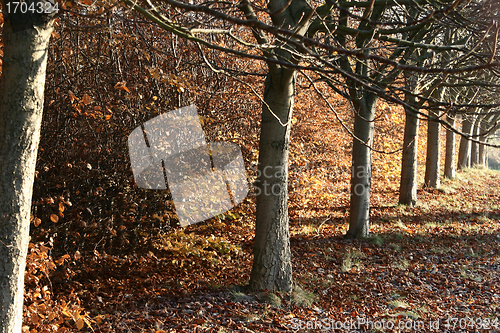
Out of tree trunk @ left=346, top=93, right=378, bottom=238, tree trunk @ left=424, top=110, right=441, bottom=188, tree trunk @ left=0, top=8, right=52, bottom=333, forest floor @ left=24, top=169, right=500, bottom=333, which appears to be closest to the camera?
tree trunk @ left=0, top=8, right=52, bottom=333

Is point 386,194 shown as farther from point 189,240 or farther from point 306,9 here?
point 306,9

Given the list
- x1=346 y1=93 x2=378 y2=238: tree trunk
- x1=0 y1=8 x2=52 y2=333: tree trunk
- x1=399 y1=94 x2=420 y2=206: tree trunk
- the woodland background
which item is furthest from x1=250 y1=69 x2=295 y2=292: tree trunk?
x1=399 y1=94 x2=420 y2=206: tree trunk

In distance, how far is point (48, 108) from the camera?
17.6ft

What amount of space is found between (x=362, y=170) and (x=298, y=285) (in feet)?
10.9

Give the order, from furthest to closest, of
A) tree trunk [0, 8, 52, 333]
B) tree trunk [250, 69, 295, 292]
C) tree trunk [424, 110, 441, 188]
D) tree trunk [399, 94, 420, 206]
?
tree trunk [424, 110, 441, 188]
tree trunk [399, 94, 420, 206]
tree trunk [250, 69, 295, 292]
tree trunk [0, 8, 52, 333]

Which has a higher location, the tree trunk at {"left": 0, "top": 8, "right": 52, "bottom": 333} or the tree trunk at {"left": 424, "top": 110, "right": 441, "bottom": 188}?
the tree trunk at {"left": 424, "top": 110, "right": 441, "bottom": 188}

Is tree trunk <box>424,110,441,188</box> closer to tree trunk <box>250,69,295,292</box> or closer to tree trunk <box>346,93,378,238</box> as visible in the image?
tree trunk <box>346,93,378,238</box>

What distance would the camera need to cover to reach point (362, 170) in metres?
7.86

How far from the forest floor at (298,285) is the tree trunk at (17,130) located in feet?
4.09

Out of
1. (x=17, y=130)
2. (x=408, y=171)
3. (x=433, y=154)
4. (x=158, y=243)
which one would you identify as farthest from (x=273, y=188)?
(x=433, y=154)

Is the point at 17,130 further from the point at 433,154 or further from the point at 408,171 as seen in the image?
the point at 433,154

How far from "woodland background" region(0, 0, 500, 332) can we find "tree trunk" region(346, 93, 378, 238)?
0.43m

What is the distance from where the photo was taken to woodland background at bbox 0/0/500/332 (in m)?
4.69

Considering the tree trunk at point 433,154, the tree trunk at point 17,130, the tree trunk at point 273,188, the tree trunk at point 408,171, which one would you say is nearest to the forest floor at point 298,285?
the tree trunk at point 273,188
